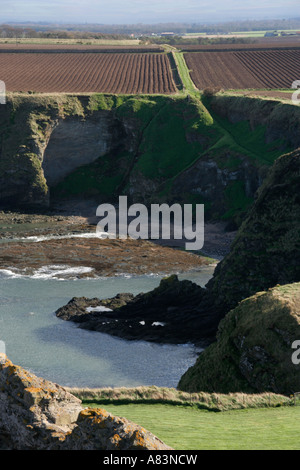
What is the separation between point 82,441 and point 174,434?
Answer: 15.6 ft

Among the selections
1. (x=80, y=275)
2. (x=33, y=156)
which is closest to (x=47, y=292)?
(x=80, y=275)

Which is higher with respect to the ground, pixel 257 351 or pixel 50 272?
pixel 257 351

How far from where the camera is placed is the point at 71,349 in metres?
48.9

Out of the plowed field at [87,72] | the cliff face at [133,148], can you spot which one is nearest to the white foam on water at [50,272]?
the cliff face at [133,148]

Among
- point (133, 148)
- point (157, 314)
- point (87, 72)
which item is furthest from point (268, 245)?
point (87, 72)

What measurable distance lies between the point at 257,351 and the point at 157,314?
21.2 m

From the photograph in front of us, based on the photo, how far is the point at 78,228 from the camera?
8688 cm

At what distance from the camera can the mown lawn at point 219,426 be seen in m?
17.3

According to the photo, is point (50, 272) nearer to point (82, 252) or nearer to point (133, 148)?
point (82, 252)

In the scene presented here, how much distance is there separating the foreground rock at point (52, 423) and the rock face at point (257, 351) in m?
18.5

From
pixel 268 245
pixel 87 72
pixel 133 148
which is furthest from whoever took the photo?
pixel 87 72

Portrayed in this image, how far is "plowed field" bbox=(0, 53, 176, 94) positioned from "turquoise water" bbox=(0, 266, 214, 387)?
58.7 m
